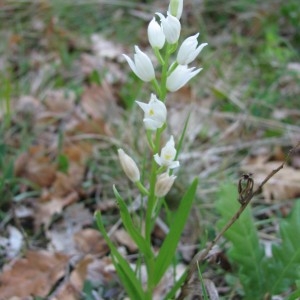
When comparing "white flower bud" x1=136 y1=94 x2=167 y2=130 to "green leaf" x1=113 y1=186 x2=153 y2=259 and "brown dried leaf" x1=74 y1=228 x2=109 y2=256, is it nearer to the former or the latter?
"green leaf" x1=113 y1=186 x2=153 y2=259

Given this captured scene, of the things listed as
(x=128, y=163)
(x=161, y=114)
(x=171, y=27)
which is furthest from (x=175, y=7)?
(x=128, y=163)

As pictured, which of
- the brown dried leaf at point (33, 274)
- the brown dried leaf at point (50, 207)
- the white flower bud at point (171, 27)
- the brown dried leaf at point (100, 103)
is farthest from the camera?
the brown dried leaf at point (100, 103)

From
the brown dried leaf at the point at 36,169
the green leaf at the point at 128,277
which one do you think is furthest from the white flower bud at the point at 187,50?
the brown dried leaf at the point at 36,169

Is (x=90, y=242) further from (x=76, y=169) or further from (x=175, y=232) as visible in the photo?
(x=175, y=232)

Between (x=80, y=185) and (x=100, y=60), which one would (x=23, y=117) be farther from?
(x=100, y=60)

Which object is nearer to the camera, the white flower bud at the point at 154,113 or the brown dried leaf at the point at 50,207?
the white flower bud at the point at 154,113

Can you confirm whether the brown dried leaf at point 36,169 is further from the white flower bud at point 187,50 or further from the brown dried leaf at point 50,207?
the white flower bud at point 187,50

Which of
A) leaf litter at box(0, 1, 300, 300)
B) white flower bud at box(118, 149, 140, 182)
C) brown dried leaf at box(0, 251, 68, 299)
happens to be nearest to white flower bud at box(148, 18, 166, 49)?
white flower bud at box(118, 149, 140, 182)
